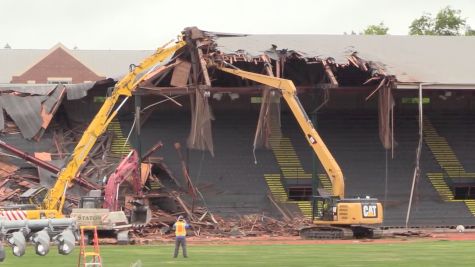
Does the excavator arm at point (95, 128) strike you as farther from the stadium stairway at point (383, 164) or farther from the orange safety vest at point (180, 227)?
the orange safety vest at point (180, 227)

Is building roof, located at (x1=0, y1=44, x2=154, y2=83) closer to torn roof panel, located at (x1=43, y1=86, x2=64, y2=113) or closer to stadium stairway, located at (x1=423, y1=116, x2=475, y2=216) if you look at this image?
torn roof panel, located at (x1=43, y1=86, x2=64, y2=113)

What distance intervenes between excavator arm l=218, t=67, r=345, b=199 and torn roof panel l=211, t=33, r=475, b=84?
247 centimetres

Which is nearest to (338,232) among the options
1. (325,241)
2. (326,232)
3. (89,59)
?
(326,232)

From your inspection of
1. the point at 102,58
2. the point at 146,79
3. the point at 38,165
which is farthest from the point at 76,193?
the point at 102,58

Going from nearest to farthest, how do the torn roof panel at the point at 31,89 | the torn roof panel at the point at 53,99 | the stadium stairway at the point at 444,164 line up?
the torn roof panel at the point at 53,99 < the stadium stairway at the point at 444,164 < the torn roof panel at the point at 31,89

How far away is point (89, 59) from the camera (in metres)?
106

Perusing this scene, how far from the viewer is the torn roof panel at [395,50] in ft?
166

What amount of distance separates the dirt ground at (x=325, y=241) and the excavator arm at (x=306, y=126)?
8.93 ft

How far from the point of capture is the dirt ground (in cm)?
4244

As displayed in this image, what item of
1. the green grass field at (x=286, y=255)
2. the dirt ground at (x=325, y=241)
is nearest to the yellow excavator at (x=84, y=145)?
the green grass field at (x=286, y=255)

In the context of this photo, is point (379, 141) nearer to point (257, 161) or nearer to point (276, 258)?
point (257, 161)

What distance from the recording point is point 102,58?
106438 mm

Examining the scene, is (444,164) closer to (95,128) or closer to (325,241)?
(325,241)

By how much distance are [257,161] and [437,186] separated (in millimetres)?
9586
